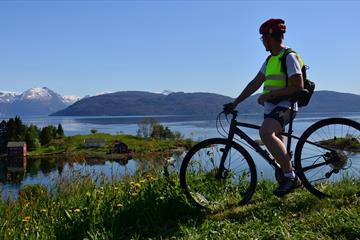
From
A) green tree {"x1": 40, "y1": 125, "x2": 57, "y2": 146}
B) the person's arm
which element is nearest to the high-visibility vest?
the person's arm

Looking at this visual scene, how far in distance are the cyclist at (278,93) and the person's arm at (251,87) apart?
32 cm

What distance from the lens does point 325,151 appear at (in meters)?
5.36

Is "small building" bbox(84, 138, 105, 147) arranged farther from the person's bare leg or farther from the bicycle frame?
the person's bare leg

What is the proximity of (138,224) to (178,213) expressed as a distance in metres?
0.54

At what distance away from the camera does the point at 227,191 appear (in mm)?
6117

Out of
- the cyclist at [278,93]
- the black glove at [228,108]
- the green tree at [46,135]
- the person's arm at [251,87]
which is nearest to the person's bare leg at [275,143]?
the cyclist at [278,93]

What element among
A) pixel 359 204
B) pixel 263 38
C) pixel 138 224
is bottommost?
pixel 138 224

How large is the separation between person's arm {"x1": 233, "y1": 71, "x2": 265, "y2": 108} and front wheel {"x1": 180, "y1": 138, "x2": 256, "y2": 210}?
0.60 meters

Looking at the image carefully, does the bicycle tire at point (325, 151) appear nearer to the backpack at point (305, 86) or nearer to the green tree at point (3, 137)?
the backpack at point (305, 86)

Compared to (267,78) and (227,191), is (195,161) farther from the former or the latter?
(267,78)

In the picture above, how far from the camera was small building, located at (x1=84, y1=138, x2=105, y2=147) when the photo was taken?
114 metres

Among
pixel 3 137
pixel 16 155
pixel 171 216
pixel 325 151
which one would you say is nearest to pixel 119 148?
pixel 16 155

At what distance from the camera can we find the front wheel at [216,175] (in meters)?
5.49

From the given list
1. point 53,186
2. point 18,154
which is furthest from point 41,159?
point 53,186
